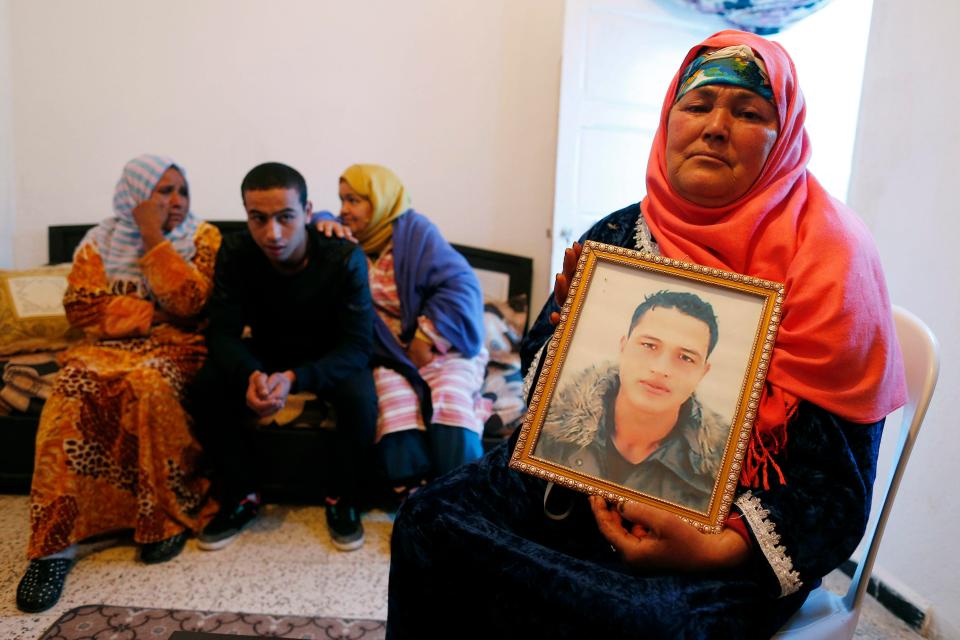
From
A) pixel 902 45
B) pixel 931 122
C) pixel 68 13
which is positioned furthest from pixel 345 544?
pixel 68 13

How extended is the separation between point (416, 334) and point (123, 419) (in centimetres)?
98

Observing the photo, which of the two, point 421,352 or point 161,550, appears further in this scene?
point 421,352

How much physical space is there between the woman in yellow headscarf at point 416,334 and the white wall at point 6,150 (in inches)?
73.1

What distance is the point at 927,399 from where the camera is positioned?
1.02 meters

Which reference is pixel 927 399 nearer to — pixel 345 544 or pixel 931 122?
pixel 931 122

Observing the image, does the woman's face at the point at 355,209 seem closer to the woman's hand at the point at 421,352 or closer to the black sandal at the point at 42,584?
the woman's hand at the point at 421,352

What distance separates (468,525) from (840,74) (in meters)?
2.96

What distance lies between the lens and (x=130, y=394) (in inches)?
75.6

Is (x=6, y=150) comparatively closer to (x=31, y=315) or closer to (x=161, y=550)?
(x=31, y=315)

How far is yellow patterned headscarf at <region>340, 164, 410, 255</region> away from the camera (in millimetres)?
2396

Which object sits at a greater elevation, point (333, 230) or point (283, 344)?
point (333, 230)

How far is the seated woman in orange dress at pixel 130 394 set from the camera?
1821mm

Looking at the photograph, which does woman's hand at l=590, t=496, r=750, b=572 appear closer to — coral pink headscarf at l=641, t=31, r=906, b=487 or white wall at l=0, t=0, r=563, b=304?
coral pink headscarf at l=641, t=31, r=906, b=487

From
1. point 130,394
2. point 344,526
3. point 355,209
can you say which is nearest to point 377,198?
point 355,209
